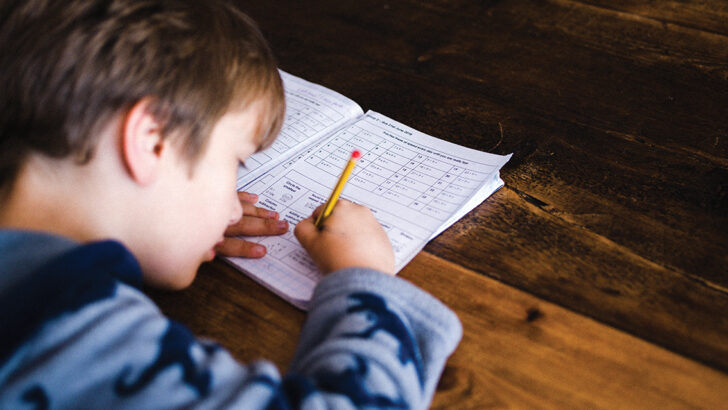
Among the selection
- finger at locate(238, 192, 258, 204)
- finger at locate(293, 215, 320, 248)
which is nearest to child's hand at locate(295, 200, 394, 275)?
finger at locate(293, 215, 320, 248)

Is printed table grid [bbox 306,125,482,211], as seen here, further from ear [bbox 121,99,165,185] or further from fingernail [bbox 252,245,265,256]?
ear [bbox 121,99,165,185]

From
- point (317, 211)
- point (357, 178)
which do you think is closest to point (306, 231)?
point (317, 211)

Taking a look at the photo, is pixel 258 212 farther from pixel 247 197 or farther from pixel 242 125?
pixel 242 125

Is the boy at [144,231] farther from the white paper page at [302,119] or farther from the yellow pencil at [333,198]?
the white paper page at [302,119]

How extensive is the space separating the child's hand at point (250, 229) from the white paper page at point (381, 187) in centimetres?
1

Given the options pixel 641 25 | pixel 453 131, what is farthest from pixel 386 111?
pixel 641 25

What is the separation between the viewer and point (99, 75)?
52cm

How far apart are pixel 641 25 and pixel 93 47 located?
1.08m

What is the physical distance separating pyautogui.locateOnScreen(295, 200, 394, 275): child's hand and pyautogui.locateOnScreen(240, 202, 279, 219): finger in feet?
0.19

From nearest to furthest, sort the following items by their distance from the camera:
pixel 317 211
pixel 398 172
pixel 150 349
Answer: pixel 150 349 → pixel 317 211 → pixel 398 172

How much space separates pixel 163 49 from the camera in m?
0.55

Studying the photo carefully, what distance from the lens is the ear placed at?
536mm

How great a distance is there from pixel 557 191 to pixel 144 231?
551 mm

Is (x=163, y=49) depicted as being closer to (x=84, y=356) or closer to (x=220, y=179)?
(x=220, y=179)
